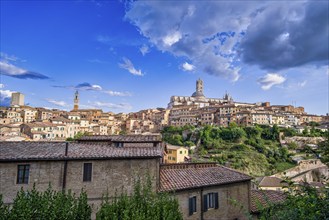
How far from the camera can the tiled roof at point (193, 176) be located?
13633 mm

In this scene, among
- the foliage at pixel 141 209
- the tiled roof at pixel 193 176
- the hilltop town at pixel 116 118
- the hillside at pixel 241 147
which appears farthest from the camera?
the hilltop town at pixel 116 118

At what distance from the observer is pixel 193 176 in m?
15.1

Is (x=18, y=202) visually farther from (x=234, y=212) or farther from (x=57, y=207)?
(x=234, y=212)

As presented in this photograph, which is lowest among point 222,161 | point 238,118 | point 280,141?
point 222,161

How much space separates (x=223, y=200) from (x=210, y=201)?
3.78ft

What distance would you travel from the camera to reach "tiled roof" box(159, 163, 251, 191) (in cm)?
1363

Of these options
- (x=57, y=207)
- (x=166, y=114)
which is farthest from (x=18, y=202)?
(x=166, y=114)

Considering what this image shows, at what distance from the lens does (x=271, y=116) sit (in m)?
107

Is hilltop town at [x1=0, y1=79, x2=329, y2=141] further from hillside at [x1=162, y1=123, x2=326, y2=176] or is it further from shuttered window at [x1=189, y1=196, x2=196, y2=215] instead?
shuttered window at [x1=189, y1=196, x2=196, y2=215]

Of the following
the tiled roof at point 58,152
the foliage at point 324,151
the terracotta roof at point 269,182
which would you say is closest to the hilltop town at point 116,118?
the terracotta roof at point 269,182

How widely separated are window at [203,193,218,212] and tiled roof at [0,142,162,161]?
14.9 ft

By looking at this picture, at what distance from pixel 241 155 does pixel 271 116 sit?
48833mm

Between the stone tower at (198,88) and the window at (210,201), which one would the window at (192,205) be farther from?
the stone tower at (198,88)

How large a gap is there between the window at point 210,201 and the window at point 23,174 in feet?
35.4
